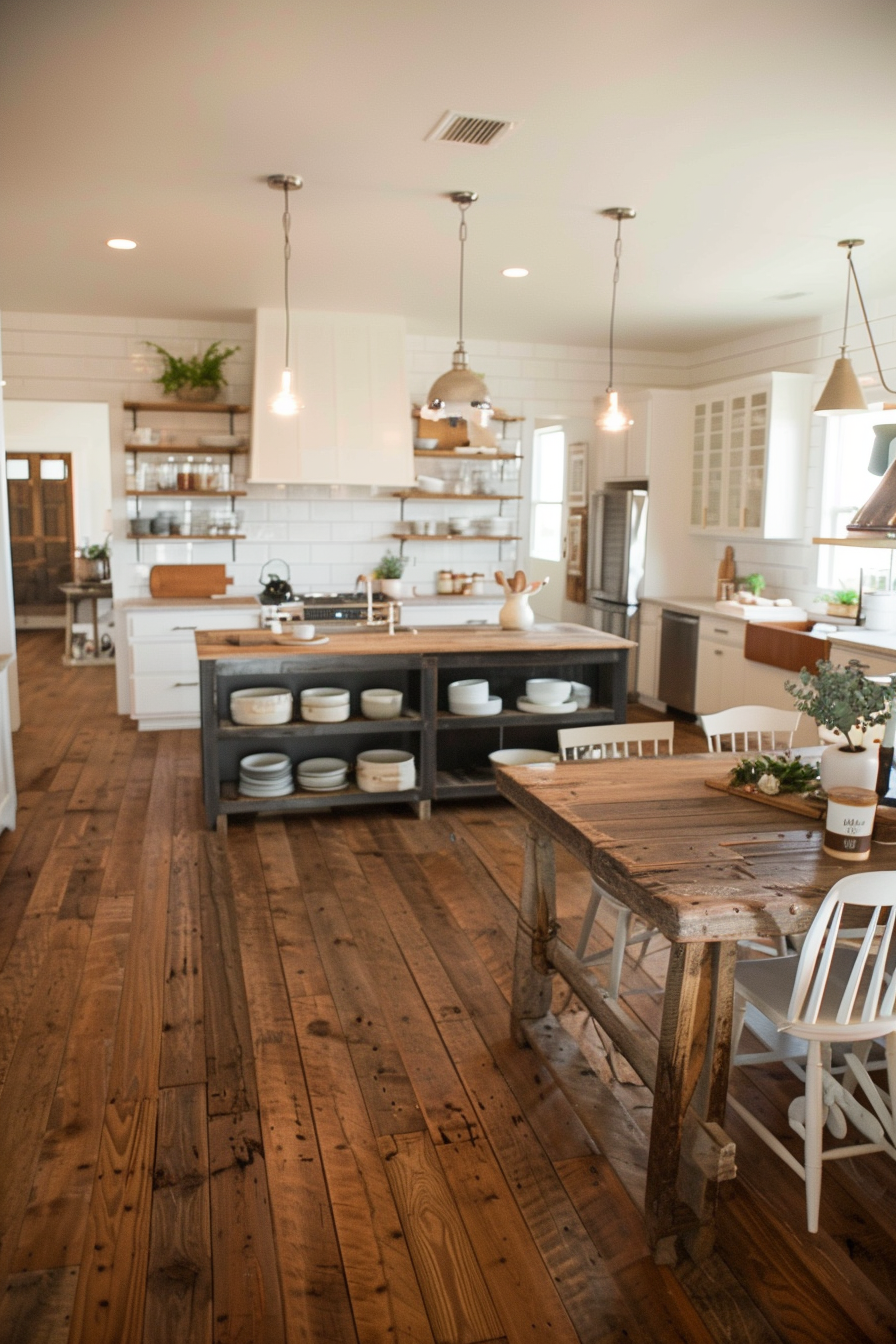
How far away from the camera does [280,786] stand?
4.77 meters

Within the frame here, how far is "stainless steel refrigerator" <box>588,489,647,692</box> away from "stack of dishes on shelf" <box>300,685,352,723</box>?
11.7ft

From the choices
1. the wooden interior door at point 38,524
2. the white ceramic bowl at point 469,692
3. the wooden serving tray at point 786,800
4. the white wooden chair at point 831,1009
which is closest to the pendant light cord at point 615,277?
the white ceramic bowl at point 469,692

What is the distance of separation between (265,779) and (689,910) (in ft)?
10.1

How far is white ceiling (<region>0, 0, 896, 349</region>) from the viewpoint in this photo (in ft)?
8.91

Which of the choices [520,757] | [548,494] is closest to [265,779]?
[520,757]

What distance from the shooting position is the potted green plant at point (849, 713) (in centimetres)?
232

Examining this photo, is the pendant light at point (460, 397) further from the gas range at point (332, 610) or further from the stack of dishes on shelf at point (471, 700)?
the gas range at point (332, 610)

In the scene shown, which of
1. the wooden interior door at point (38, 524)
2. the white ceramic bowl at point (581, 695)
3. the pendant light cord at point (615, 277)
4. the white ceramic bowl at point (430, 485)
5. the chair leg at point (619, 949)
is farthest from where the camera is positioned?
the wooden interior door at point (38, 524)

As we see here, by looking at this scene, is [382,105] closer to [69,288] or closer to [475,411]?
[475,411]

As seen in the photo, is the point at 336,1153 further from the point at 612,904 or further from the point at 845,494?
the point at 845,494

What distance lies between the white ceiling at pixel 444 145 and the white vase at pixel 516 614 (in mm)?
1761

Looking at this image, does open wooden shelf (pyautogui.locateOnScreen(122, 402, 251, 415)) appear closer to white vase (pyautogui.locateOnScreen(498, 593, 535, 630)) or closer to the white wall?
white vase (pyautogui.locateOnScreen(498, 593, 535, 630))

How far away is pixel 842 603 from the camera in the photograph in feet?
20.6

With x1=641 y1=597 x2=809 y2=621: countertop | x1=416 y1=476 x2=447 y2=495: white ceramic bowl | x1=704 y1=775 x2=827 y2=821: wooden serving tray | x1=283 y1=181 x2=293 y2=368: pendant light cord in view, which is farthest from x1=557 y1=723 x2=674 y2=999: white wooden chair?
x1=416 y1=476 x2=447 y2=495: white ceramic bowl
